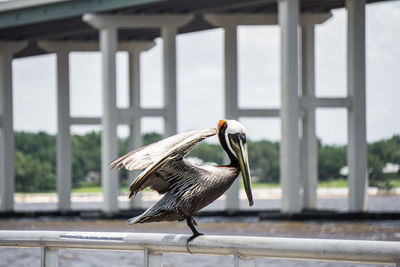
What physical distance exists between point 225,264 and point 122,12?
58.8 feet

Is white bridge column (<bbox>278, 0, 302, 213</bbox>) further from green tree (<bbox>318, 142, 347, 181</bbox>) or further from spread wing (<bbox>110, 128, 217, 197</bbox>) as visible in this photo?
green tree (<bbox>318, 142, 347, 181</bbox>)

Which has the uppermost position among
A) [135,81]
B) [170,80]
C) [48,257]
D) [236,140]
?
[135,81]

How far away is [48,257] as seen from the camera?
18.7 ft

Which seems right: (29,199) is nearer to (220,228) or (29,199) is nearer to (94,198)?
(94,198)

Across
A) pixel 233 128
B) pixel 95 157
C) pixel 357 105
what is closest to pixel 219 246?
pixel 233 128

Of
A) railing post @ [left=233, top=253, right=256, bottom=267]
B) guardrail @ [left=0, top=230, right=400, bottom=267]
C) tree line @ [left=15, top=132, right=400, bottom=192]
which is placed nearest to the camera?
guardrail @ [left=0, top=230, right=400, bottom=267]

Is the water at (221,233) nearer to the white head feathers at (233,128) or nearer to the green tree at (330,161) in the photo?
the white head feathers at (233,128)

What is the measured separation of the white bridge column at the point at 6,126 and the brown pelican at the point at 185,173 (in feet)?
123

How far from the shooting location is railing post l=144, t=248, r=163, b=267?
211 inches

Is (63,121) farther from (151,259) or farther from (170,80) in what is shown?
(151,259)

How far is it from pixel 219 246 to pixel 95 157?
113 m

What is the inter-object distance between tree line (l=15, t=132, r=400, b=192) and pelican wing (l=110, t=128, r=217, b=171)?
100m

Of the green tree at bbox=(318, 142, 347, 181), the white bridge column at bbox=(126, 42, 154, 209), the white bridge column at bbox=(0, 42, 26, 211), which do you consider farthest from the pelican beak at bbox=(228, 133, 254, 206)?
the green tree at bbox=(318, 142, 347, 181)

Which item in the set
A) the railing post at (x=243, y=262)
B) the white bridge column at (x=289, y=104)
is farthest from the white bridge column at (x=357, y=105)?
the railing post at (x=243, y=262)
